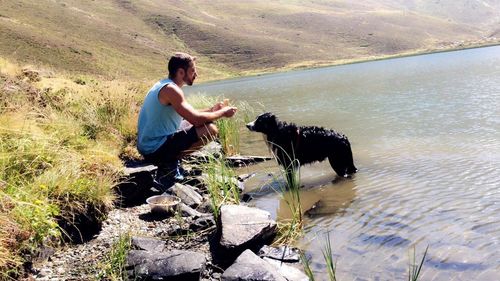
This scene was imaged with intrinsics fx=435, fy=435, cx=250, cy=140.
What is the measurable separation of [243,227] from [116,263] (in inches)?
53.3

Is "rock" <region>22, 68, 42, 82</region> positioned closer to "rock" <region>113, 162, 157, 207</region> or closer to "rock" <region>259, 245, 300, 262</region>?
"rock" <region>113, 162, 157, 207</region>

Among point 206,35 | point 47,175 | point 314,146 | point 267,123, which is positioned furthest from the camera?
point 206,35

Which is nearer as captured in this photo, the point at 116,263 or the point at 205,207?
the point at 116,263

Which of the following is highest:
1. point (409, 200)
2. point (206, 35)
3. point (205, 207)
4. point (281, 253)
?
point (409, 200)

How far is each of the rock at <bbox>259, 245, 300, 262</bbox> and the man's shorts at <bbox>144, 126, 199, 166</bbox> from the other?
2571 millimetres

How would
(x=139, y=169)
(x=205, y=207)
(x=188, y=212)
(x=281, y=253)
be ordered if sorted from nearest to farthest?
(x=281, y=253) < (x=188, y=212) < (x=205, y=207) < (x=139, y=169)

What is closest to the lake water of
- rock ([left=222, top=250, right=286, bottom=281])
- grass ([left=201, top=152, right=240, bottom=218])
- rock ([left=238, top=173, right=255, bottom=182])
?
rock ([left=238, top=173, right=255, bottom=182])

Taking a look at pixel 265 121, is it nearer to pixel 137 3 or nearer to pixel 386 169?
pixel 386 169

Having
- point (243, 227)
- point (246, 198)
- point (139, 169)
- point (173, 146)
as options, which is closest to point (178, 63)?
point (173, 146)

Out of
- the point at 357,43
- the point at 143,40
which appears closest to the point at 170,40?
the point at 143,40

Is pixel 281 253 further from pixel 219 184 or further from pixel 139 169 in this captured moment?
pixel 139 169

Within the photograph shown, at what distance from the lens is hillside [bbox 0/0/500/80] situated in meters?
86.4

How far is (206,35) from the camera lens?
13038 cm

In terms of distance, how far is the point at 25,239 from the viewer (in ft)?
12.2
